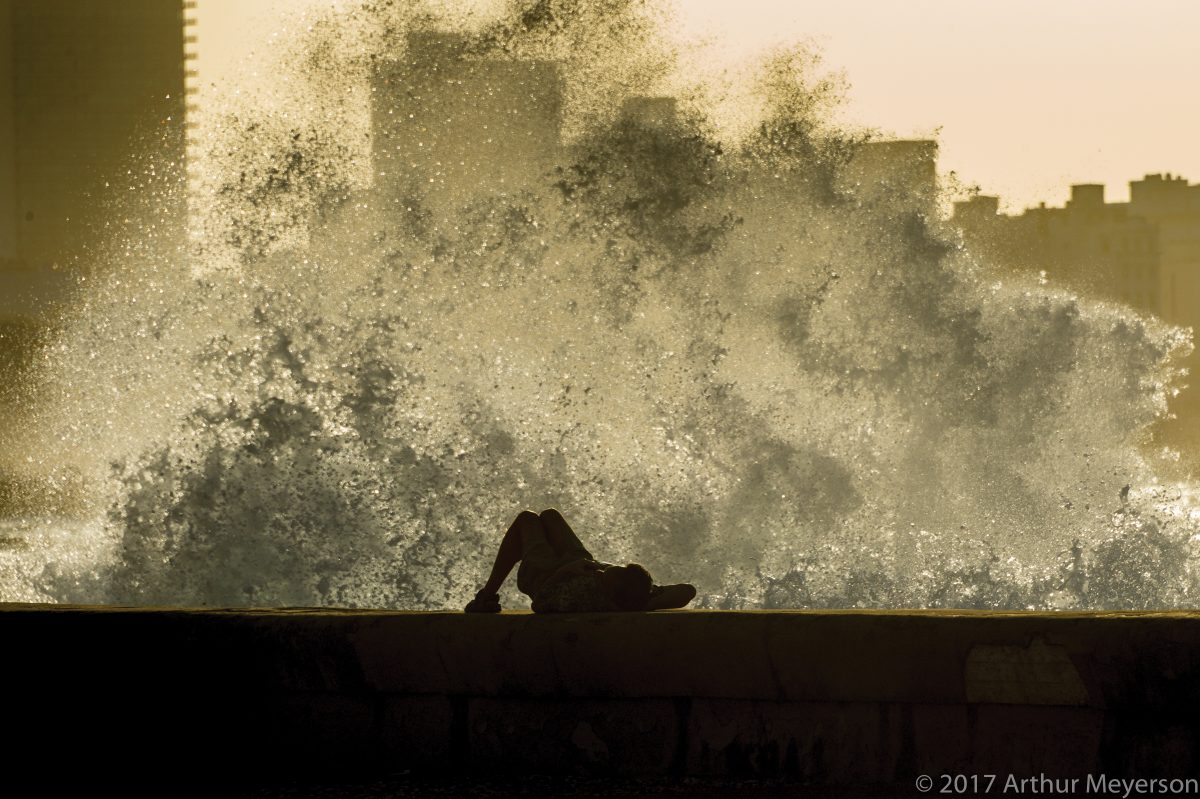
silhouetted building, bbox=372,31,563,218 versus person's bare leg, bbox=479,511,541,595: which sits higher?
silhouetted building, bbox=372,31,563,218

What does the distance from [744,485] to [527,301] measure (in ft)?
9.50

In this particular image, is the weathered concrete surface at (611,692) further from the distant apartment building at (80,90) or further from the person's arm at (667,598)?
the distant apartment building at (80,90)

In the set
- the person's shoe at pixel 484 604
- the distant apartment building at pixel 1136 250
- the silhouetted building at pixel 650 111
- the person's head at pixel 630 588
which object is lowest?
the person's shoe at pixel 484 604

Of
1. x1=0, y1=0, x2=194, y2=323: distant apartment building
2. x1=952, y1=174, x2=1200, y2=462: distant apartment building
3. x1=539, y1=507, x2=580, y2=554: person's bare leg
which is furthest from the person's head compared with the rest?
x1=0, y1=0, x2=194, y2=323: distant apartment building

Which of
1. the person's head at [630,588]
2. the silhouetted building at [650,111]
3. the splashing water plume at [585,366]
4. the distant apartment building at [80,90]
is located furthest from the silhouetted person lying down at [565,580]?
the distant apartment building at [80,90]

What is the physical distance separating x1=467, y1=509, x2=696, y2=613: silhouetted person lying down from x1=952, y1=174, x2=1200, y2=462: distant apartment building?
5651 centimetres

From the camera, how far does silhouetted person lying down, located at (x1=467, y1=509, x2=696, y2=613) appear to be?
17.7ft

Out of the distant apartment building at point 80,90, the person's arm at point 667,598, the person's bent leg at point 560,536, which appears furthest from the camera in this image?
the distant apartment building at point 80,90

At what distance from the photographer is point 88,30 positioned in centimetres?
16225

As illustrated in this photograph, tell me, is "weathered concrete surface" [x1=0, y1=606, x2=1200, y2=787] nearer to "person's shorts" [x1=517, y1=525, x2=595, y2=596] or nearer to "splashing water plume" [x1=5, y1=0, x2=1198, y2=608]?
"person's shorts" [x1=517, y1=525, x2=595, y2=596]

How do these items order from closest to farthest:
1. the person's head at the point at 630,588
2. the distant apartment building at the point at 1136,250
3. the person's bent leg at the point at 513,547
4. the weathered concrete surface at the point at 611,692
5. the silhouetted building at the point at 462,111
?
the weathered concrete surface at the point at 611,692 < the person's head at the point at 630,588 < the person's bent leg at the point at 513,547 < the silhouetted building at the point at 462,111 < the distant apartment building at the point at 1136,250

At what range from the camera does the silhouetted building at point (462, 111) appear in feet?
50.2

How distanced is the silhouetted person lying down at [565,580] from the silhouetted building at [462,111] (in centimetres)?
918

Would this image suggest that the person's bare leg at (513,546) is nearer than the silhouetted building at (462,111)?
Yes
